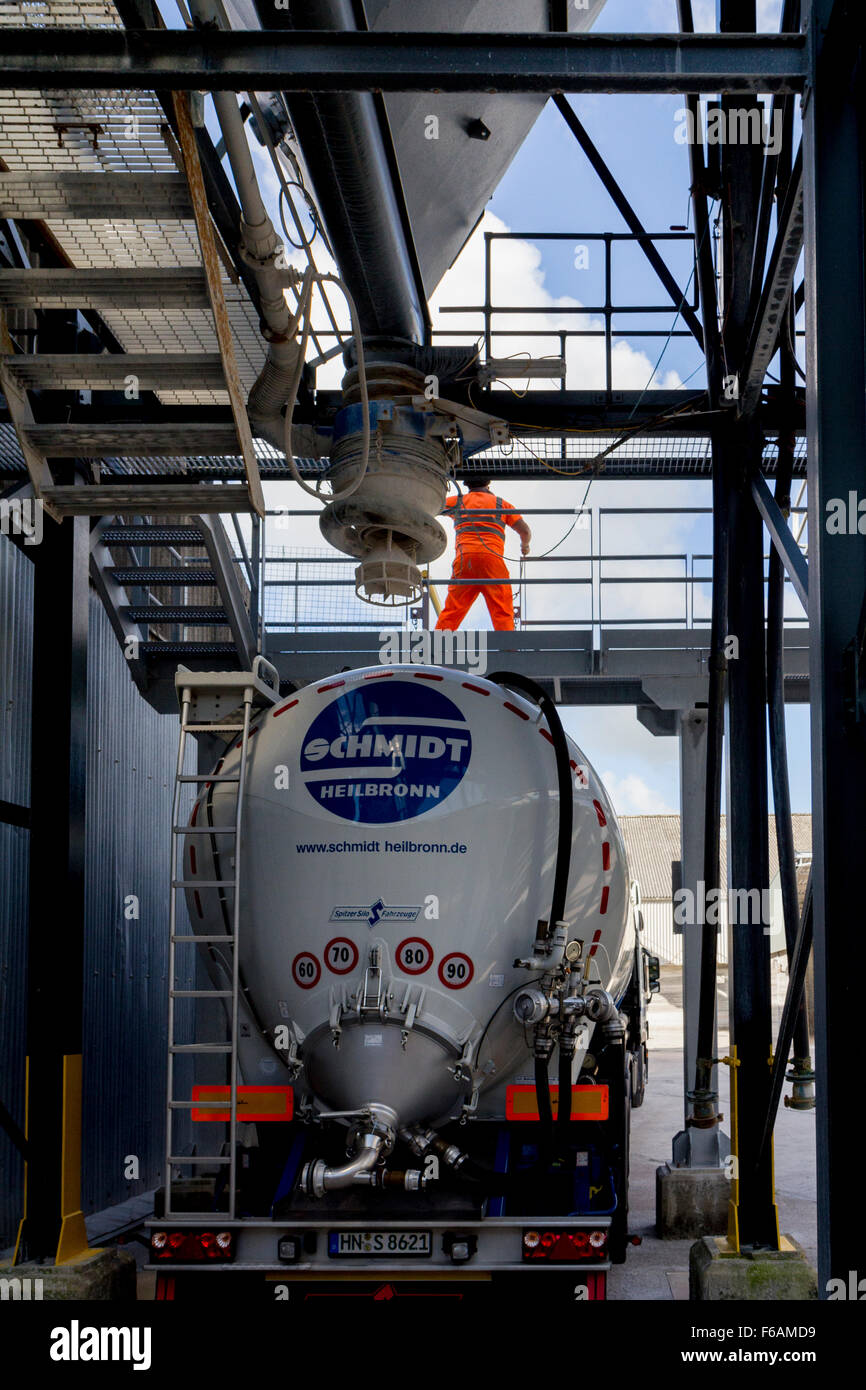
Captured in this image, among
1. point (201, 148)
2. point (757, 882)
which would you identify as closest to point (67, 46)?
point (201, 148)

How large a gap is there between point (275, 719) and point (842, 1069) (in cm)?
379

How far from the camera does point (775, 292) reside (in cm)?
628

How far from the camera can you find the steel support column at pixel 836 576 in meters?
4.01

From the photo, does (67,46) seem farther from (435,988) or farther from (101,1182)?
(101,1182)

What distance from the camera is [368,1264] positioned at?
5844mm

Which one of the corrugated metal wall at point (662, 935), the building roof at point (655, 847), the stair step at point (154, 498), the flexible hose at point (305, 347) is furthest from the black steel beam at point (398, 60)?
the building roof at point (655, 847)

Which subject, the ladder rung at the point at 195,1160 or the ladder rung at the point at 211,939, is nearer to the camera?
the ladder rung at the point at 195,1160

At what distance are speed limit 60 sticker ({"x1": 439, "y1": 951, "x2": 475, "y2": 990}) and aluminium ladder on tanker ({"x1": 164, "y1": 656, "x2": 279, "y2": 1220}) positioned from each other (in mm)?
996

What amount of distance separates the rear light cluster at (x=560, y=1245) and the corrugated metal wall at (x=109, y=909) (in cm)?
400

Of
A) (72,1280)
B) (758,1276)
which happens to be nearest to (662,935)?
(758,1276)

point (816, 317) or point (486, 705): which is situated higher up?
point (816, 317)

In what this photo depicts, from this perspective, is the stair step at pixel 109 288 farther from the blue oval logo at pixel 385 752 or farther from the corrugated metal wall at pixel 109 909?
the corrugated metal wall at pixel 109 909

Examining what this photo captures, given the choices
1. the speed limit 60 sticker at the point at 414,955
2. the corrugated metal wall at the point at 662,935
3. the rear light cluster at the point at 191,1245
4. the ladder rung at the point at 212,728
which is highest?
the ladder rung at the point at 212,728

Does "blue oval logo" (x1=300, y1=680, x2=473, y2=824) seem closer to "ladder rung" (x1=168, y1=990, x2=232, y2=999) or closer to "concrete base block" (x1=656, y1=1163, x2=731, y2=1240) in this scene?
"ladder rung" (x1=168, y1=990, x2=232, y2=999)
